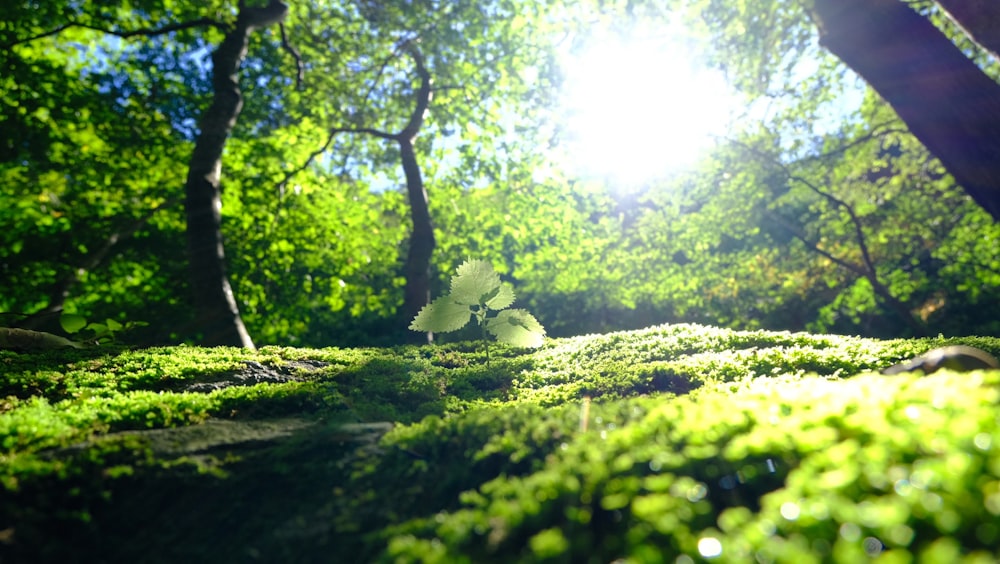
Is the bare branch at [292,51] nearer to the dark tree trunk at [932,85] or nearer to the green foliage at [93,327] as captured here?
the green foliage at [93,327]

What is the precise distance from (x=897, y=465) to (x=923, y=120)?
622 centimetres

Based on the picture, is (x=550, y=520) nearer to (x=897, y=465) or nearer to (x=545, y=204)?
(x=897, y=465)

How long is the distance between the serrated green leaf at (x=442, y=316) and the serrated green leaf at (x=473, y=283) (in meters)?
0.08

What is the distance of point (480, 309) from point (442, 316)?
1.31 ft

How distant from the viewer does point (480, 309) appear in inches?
184

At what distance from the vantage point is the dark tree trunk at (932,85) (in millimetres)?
5512

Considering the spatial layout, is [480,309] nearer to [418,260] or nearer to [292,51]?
[418,260]

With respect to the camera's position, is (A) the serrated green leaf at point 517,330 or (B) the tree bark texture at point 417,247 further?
(B) the tree bark texture at point 417,247

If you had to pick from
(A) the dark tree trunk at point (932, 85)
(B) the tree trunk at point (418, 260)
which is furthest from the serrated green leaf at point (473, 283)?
(B) the tree trunk at point (418, 260)

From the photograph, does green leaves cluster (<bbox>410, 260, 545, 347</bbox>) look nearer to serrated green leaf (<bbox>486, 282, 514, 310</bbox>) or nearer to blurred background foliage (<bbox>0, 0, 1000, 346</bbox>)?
serrated green leaf (<bbox>486, 282, 514, 310</bbox>)

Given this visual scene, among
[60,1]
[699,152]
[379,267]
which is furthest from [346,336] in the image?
[699,152]

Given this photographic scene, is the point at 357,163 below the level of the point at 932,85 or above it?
above

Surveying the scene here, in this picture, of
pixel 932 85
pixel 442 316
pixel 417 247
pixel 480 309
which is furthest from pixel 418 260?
pixel 932 85

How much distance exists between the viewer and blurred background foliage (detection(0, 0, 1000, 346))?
14086mm
